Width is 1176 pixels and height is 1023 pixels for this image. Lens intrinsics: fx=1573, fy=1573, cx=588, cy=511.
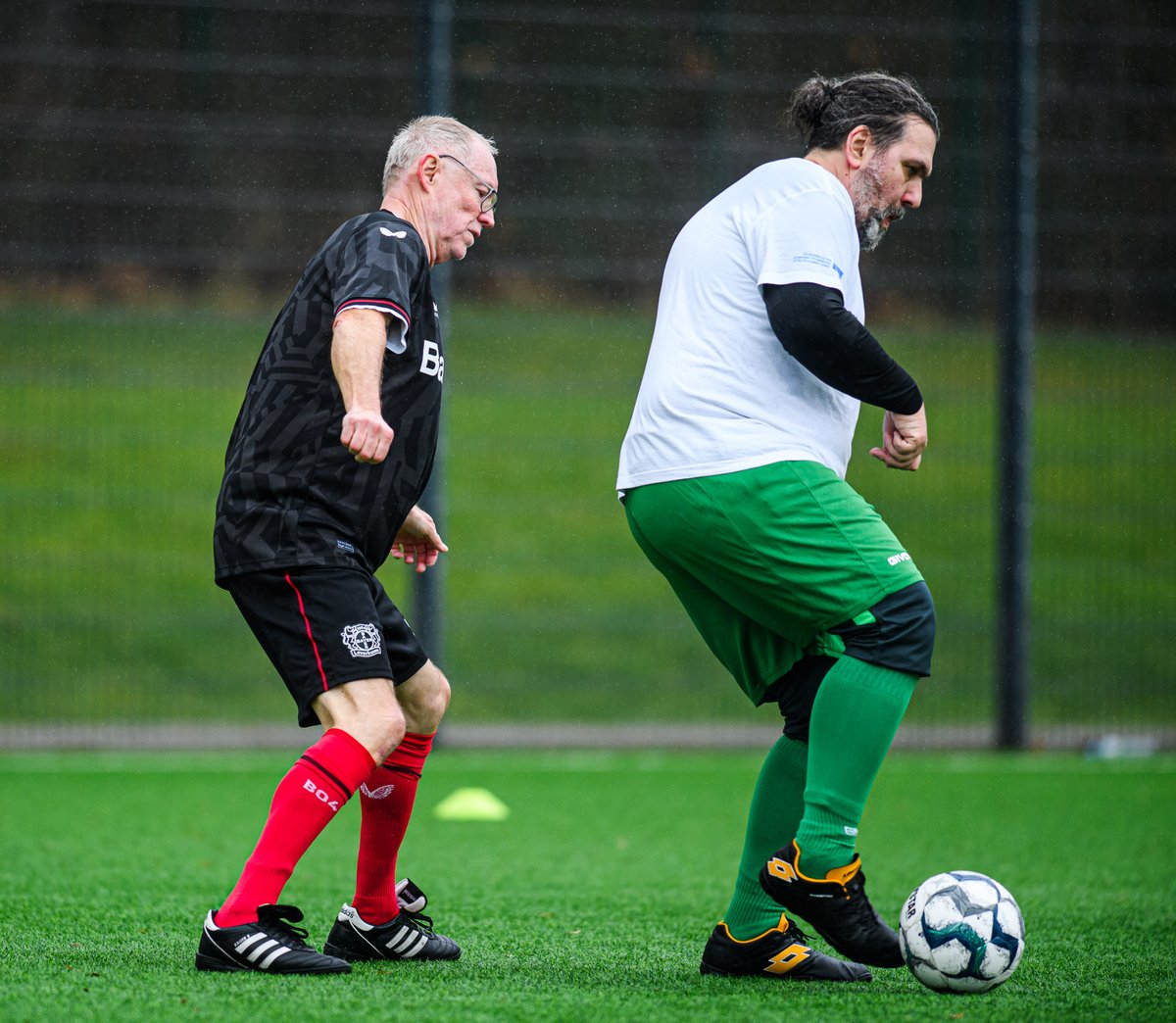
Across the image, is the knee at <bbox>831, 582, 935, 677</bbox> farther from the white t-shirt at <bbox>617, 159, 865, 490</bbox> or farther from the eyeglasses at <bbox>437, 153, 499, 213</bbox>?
the eyeglasses at <bbox>437, 153, 499, 213</bbox>

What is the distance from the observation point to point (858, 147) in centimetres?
337

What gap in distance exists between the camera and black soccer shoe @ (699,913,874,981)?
3.32m

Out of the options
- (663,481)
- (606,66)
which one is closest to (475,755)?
(606,66)

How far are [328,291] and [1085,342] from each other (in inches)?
244

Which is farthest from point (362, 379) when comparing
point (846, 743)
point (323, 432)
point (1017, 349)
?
point (1017, 349)

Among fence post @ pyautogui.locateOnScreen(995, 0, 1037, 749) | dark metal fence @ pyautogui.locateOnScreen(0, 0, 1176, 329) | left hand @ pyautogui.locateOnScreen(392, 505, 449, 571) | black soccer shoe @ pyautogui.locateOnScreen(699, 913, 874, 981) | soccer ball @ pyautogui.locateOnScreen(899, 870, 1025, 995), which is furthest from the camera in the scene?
fence post @ pyautogui.locateOnScreen(995, 0, 1037, 749)

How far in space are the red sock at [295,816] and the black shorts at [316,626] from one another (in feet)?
0.44

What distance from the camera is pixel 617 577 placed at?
9.27 meters

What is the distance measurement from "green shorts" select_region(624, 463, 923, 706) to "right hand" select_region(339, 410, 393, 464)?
591mm

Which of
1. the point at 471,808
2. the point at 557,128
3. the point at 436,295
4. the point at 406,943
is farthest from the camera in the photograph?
the point at 557,128

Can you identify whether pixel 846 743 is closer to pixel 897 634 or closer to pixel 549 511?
pixel 897 634

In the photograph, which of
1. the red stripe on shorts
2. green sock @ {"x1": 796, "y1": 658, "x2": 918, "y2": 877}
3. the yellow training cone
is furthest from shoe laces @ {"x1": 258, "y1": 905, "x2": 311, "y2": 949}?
the yellow training cone

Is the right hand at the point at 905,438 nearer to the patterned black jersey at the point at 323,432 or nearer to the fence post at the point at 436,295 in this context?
the patterned black jersey at the point at 323,432

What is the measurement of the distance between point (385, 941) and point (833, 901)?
105cm
